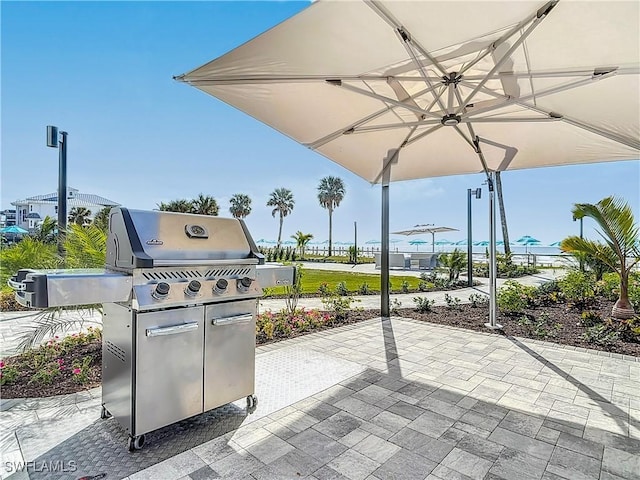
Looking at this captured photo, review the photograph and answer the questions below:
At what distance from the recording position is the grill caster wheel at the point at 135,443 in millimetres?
1995

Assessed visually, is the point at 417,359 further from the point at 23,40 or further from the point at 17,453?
the point at 23,40

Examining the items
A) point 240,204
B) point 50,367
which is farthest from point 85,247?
point 240,204

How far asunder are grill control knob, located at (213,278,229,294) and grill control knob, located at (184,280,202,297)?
131 millimetres

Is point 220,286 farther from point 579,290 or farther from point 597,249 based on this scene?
point 579,290

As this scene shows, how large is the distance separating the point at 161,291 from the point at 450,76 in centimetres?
308

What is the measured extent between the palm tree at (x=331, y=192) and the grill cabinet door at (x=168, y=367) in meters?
35.3

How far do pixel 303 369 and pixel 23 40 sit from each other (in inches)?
210

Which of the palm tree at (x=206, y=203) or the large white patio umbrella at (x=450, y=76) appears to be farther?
the palm tree at (x=206, y=203)

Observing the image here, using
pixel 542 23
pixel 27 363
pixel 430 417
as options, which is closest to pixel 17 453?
pixel 27 363

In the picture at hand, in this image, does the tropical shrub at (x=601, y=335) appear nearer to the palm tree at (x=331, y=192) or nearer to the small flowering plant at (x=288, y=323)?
the small flowering plant at (x=288, y=323)

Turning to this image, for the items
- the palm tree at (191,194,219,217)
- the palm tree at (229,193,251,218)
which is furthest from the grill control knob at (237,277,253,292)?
the palm tree at (229,193,251,218)

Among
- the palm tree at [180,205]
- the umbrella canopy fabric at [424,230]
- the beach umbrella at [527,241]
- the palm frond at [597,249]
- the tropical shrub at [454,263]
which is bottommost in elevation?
the tropical shrub at [454,263]

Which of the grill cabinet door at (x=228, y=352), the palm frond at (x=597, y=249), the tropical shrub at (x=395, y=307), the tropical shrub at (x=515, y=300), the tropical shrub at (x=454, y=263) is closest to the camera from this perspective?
the grill cabinet door at (x=228, y=352)

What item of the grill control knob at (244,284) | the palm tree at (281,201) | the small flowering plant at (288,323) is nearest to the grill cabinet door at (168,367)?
the grill control knob at (244,284)
